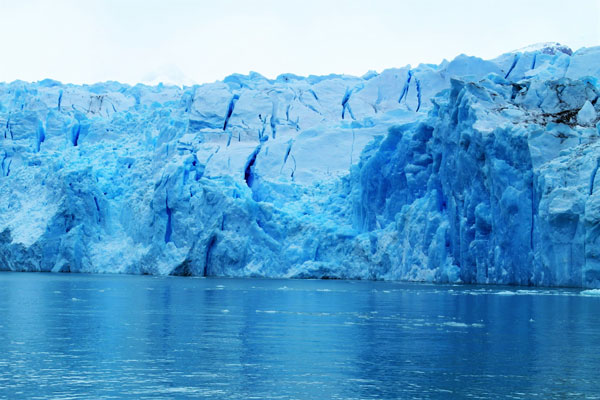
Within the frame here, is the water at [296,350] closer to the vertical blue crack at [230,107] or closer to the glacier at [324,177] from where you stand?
the glacier at [324,177]

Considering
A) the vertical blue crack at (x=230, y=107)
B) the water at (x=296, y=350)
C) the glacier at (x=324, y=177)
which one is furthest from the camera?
the vertical blue crack at (x=230, y=107)

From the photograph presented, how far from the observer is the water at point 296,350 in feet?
26.3

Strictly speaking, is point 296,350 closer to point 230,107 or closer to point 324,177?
point 324,177

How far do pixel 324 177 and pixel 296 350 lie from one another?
95.0 feet

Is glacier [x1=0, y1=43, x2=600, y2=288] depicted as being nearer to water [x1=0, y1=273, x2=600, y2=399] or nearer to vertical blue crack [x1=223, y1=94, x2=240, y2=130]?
vertical blue crack [x1=223, y1=94, x2=240, y2=130]

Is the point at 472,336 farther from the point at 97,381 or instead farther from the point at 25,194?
the point at 25,194

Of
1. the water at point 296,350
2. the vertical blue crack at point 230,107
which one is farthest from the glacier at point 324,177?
the water at point 296,350

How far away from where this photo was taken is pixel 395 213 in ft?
113

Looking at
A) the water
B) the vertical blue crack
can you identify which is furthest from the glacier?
the water

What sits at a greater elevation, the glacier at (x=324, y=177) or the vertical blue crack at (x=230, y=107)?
the vertical blue crack at (x=230, y=107)

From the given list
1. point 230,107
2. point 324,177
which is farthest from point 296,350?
point 230,107

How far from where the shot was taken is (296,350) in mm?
10727

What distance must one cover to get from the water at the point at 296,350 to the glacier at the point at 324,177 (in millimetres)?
9103

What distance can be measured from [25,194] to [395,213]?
18.2m
